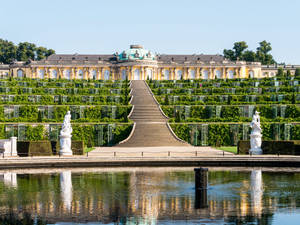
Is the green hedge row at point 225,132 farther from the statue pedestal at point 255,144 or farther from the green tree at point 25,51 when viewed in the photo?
the green tree at point 25,51

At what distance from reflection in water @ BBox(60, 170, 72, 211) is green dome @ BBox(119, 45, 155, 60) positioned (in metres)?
92.0

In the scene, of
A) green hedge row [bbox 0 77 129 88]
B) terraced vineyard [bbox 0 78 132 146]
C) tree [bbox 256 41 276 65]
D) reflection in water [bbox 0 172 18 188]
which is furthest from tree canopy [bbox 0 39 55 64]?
reflection in water [bbox 0 172 18 188]

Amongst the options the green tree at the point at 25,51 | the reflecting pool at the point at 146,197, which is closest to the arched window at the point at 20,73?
the green tree at the point at 25,51

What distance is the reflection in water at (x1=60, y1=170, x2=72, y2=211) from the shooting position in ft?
61.8

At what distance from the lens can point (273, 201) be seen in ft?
61.6

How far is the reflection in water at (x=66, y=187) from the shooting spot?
1883 centimetres

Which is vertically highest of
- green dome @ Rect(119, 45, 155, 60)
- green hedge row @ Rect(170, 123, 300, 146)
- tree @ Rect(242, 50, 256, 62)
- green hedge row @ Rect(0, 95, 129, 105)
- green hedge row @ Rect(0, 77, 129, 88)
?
tree @ Rect(242, 50, 256, 62)

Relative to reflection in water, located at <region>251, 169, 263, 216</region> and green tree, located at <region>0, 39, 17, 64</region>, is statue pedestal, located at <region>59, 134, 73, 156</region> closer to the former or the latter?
reflection in water, located at <region>251, 169, 263, 216</region>

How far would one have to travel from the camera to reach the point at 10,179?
2458 centimetres

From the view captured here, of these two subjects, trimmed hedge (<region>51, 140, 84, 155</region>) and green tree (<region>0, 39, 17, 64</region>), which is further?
green tree (<region>0, 39, 17, 64</region>)

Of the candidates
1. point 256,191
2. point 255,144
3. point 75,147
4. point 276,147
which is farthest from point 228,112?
point 256,191

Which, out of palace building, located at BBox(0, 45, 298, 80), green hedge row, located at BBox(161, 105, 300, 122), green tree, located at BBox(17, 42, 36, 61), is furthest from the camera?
green tree, located at BBox(17, 42, 36, 61)

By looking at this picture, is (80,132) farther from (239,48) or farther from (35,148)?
(239,48)

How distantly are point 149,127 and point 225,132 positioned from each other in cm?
680
